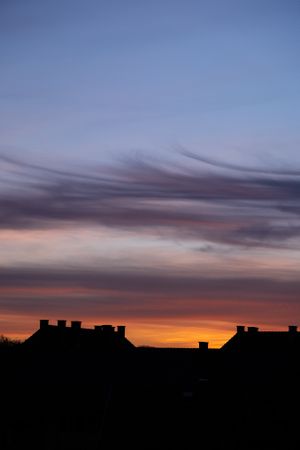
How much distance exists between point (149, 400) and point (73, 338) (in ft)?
95.0

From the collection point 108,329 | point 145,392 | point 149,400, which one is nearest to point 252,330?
point 108,329

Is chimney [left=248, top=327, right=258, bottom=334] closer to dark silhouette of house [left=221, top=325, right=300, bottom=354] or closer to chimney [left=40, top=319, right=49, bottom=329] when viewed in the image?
dark silhouette of house [left=221, top=325, right=300, bottom=354]

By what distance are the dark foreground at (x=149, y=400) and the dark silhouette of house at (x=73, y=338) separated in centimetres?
129

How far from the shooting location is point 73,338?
3767 inches

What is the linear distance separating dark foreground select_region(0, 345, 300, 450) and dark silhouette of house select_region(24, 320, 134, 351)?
1.29 m

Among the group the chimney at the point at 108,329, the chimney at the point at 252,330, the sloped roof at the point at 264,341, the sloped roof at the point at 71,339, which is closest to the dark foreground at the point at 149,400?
the sloped roof at the point at 71,339

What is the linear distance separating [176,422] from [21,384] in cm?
2539

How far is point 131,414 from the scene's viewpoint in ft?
217

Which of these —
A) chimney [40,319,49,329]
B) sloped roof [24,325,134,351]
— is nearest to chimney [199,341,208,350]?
sloped roof [24,325,134,351]

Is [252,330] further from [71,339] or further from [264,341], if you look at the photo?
[71,339]

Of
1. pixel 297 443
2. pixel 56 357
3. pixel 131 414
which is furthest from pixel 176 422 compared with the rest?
pixel 56 357

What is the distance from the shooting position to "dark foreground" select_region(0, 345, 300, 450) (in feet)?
216

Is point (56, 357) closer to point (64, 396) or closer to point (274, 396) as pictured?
point (64, 396)

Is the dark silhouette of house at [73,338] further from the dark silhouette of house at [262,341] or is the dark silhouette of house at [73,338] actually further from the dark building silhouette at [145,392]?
the dark silhouette of house at [262,341]
